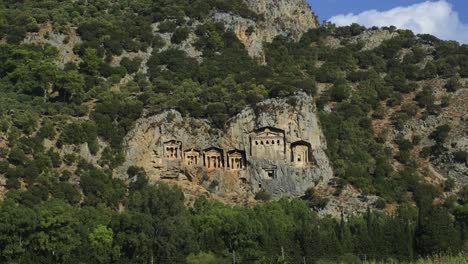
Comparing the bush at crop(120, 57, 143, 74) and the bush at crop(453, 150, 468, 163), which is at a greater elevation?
the bush at crop(120, 57, 143, 74)

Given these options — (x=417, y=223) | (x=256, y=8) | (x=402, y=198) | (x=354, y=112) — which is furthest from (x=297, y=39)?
(x=417, y=223)

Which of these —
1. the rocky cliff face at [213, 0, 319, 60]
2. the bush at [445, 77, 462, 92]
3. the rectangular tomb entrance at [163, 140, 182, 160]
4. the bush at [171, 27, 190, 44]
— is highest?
the rocky cliff face at [213, 0, 319, 60]

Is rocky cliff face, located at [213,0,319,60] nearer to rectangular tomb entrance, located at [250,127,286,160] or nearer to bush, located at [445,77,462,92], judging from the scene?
bush, located at [445,77,462,92]

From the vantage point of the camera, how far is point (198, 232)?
204 feet

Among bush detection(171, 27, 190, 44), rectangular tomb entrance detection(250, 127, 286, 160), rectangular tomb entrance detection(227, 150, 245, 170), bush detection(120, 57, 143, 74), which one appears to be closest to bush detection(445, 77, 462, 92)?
rectangular tomb entrance detection(250, 127, 286, 160)

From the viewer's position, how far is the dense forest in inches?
2283

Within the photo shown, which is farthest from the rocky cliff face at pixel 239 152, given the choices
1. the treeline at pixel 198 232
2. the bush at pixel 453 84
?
the bush at pixel 453 84

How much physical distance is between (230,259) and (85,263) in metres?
10.9

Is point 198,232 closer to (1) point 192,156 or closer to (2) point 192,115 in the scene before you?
(1) point 192,156

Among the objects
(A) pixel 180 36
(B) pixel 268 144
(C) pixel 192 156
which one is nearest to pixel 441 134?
(B) pixel 268 144

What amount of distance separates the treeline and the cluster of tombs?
6975 mm

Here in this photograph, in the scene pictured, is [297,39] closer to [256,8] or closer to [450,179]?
[256,8]

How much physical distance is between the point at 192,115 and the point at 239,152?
6149 mm

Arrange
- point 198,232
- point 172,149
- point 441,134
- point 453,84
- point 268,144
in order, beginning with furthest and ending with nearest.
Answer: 1. point 453,84
2. point 441,134
3. point 268,144
4. point 172,149
5. point 198,232
